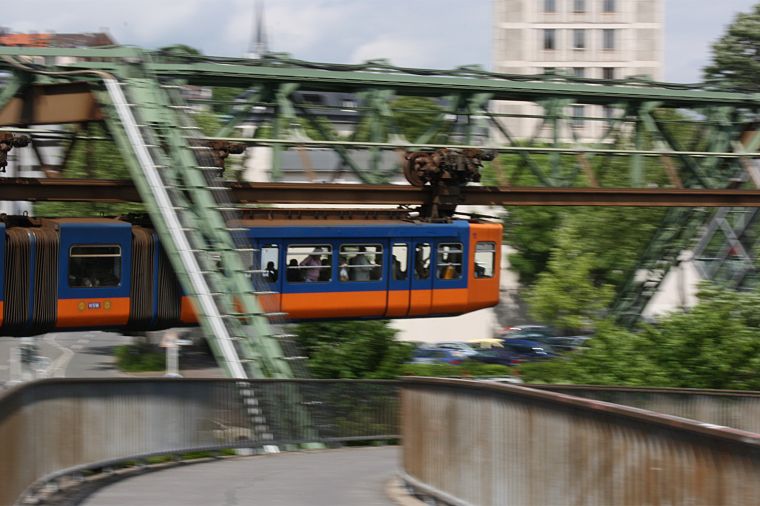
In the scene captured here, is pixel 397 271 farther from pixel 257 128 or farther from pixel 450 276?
pixel 257 128

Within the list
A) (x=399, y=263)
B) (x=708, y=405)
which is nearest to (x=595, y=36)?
(x=399, y=263)

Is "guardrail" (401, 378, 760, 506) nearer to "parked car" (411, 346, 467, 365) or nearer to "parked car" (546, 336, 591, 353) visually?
"parked car" (411, 346, 467, 365)

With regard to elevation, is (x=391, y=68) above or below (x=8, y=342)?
above

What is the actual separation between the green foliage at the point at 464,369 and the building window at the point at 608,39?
42.8 meters

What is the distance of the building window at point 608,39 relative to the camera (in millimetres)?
91062

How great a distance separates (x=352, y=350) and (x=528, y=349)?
68.4 feet

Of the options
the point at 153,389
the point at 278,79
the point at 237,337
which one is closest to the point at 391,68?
the point at 278,79

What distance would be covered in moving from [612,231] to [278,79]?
108 feet

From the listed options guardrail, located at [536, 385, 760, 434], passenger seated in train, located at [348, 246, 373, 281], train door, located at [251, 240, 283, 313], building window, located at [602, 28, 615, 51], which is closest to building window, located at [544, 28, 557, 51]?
building window, located at [602, 28, 615, 51]

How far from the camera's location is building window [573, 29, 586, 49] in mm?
90875

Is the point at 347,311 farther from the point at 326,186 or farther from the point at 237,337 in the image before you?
the point at 237,337

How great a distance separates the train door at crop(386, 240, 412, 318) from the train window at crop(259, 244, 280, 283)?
294 centimetres

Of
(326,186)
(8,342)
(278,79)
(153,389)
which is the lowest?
(8,342)

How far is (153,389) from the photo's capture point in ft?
54.0
